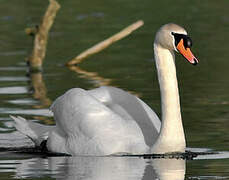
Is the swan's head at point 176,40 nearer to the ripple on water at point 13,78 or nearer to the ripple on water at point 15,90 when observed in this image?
the ripple on water at point 15,90

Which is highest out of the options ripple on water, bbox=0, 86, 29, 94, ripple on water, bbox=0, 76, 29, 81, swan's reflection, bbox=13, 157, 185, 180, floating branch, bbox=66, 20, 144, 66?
floating branch, bbox=66, 20, 144, 66

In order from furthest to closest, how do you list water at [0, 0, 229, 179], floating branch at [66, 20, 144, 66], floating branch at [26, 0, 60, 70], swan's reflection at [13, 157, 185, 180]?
floating branch at [26, 0, 60, 70], floating branch at [66, 20, 144, 66], water at [0, 0, 229, 179], swan's reflection at [13, 157, 185, 180]

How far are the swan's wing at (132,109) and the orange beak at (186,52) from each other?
1118 millimetres

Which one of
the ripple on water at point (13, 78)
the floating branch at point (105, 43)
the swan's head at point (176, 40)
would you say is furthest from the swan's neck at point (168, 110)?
the ripple on water at point (13, 78)

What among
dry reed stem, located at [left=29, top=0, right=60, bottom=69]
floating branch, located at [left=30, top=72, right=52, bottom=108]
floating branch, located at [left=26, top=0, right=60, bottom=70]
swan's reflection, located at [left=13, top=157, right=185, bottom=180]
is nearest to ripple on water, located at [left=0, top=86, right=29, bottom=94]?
floating branch, located at [left=30, top=72, right=52, bottom=108]

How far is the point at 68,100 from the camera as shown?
41.3ft

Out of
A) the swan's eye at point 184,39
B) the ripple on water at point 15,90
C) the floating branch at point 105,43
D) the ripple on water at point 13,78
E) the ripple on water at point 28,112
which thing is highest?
the floating branch at point 105,43

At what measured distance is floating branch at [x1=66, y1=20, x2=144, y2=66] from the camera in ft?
58.8

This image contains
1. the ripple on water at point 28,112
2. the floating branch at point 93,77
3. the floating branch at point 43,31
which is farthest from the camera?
the floating branch at point 43,31

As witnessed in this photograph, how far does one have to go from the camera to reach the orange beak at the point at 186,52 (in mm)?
11562

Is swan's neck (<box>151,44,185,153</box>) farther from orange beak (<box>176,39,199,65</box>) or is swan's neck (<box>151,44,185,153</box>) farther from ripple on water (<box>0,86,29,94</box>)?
ripple on water (<box>0,86,29,94</box>)

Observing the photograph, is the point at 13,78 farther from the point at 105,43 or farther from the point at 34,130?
the point at 34,130

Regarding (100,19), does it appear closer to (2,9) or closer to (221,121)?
(2,9)

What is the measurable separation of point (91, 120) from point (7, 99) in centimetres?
460
